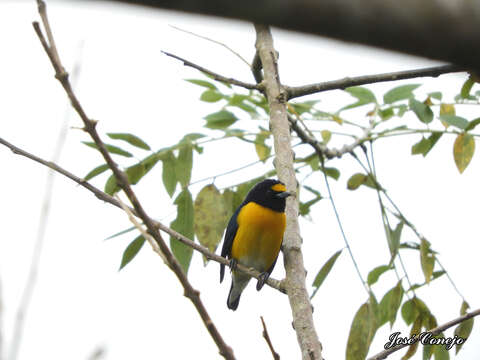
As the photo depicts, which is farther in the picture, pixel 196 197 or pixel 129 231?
pixel 196 197

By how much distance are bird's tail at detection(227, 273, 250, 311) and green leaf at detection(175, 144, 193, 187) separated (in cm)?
196

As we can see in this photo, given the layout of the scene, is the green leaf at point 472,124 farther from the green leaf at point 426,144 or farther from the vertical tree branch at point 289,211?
the vertical tree branch at point 289,211

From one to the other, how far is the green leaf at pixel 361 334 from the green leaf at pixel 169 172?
1533 millimetres

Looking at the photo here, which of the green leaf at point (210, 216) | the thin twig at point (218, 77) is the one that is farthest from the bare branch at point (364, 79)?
the green leaf at point (210, 216)

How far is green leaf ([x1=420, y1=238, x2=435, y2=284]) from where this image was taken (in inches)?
152

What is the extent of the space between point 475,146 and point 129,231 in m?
2.50

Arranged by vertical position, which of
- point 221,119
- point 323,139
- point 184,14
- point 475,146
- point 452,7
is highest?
point 221,119

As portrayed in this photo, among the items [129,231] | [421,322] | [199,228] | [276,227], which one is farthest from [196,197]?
[421,322]

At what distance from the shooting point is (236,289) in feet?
20.1

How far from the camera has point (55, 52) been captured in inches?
53.2

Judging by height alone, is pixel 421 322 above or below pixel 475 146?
below

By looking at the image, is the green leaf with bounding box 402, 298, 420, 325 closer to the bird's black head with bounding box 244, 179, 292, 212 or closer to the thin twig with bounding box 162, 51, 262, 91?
the bird's black head with bounding box 244, 179, 292, 212

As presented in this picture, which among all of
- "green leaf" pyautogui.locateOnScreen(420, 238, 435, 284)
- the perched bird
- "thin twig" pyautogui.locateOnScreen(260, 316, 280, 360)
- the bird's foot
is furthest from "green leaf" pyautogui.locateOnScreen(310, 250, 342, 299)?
"thin twig" pyautogui.locateOnScreen(260, 316, 280, 360)

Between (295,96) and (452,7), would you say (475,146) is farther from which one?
(452,7)
